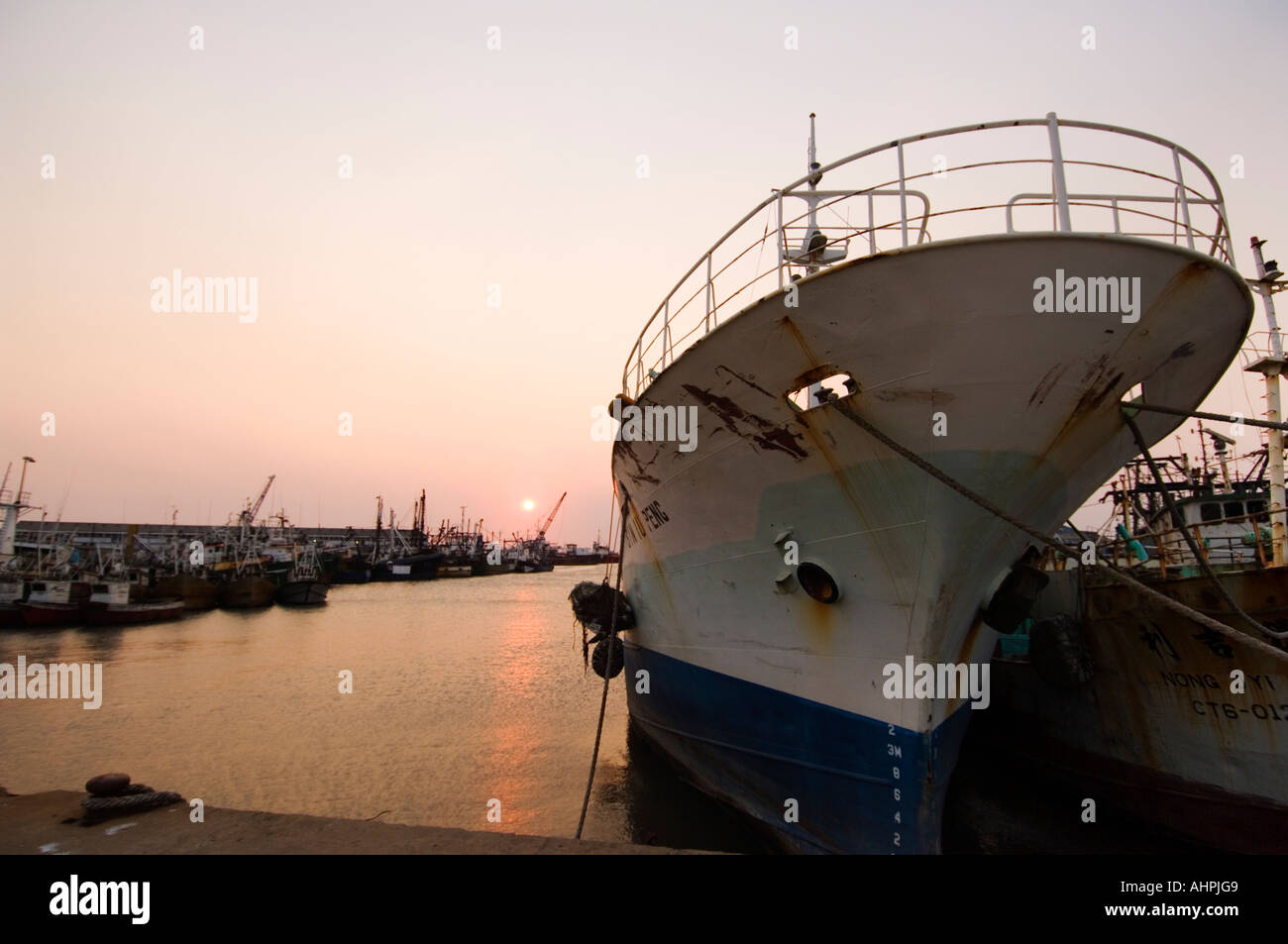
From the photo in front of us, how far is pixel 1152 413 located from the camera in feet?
18.8

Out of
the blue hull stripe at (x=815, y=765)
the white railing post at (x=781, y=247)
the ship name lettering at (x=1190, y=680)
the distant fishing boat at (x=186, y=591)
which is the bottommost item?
the distant fishing boat at (x=186, y=591)

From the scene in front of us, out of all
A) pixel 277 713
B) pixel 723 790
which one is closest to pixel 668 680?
pixel 723 790

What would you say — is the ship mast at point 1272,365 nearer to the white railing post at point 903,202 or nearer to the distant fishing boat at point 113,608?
the white railing post at point 903,202

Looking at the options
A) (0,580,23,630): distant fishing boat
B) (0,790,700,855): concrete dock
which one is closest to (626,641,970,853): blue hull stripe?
(0,790,700,855): concrete dock

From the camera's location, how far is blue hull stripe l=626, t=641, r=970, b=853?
527 centimetres

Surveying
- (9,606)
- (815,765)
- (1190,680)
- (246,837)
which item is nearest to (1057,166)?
(815,765)

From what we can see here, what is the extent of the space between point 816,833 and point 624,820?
3178 mm

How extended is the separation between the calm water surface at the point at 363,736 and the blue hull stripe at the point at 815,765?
2.71ft

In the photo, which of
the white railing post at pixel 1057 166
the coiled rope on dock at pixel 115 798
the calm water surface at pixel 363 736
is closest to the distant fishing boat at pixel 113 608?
the calm water surface at pixel 363 736

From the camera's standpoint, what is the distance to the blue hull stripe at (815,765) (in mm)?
5266

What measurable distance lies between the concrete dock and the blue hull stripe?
236cm

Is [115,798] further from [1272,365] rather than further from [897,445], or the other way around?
[1272,365]

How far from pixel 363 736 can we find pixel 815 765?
1054 cm
